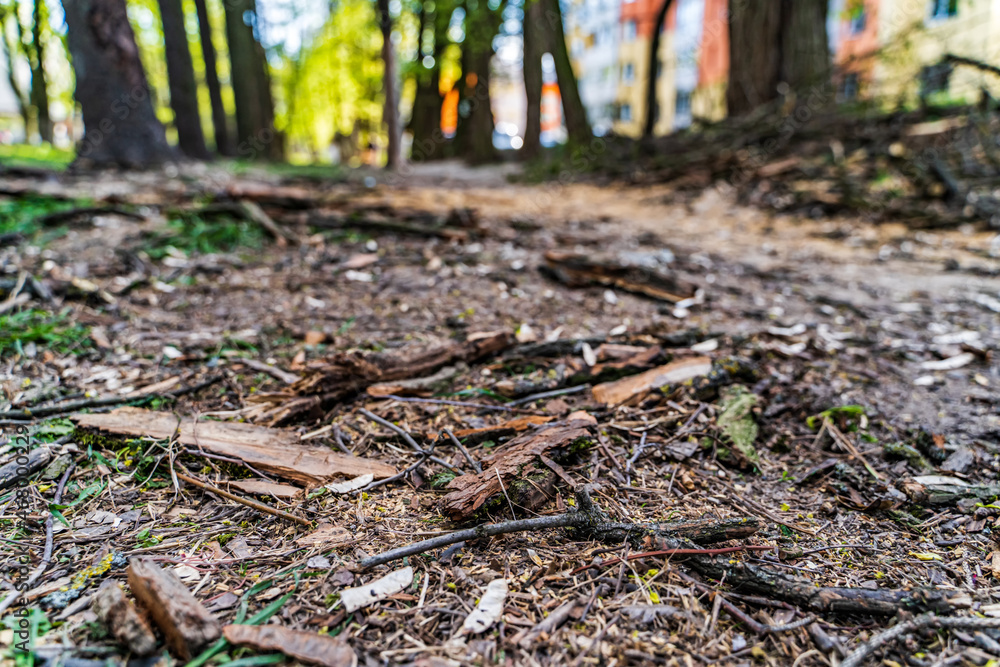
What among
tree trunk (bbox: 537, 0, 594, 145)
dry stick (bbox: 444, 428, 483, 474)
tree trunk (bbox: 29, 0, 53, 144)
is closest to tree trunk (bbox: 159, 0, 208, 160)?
tree trunk (bbox: 537, 0, 594, 145)

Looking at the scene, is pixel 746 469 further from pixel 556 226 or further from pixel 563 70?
pixel 563 70

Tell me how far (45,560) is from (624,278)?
3.40 meters

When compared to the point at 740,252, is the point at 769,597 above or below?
below

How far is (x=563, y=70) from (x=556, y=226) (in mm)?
6564

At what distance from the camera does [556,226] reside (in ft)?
19.8

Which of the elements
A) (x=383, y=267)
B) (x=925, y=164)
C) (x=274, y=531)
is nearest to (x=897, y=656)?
(x=274, y=531)

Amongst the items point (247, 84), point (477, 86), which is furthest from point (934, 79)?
point (247, 84)

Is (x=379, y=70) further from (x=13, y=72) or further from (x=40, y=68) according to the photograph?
(x=13, y=72)

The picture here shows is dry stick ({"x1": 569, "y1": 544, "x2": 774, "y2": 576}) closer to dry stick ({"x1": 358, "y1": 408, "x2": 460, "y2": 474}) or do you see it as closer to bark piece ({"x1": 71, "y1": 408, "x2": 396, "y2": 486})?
dry stick ({"x1": 358, "y1": 408, "x2": 460, "y2": 474})

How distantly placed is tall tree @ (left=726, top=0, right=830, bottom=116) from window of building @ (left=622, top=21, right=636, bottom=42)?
3144 centimetres

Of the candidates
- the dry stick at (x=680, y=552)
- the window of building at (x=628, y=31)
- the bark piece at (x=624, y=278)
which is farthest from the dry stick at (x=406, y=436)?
the window of building at (x=628, y=31)

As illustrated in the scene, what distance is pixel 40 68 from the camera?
Result: 58.1 feet

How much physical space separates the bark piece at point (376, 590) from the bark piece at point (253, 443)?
52cm

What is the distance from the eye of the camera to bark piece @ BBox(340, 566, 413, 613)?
1.44 metres
